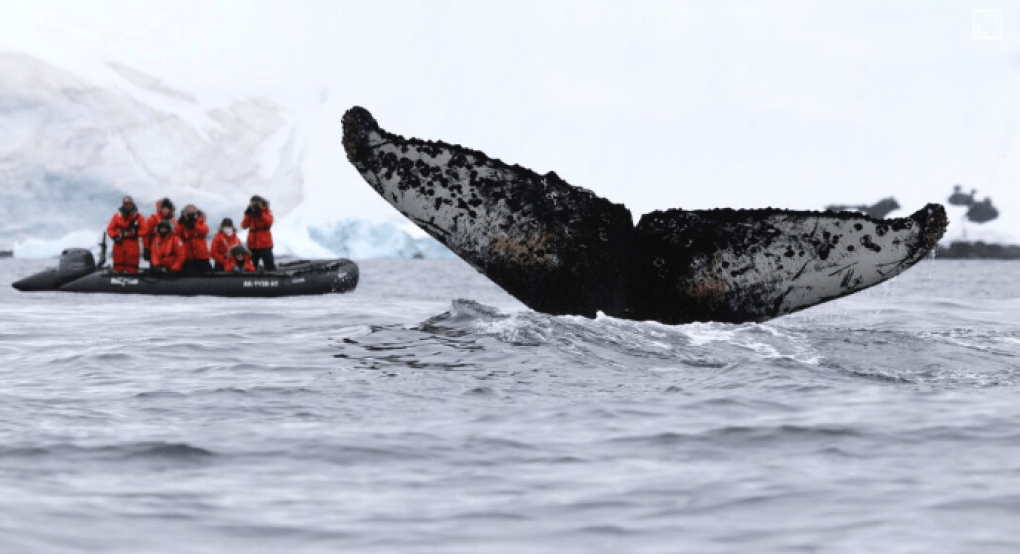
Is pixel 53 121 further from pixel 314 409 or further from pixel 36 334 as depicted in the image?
pixel 314 409

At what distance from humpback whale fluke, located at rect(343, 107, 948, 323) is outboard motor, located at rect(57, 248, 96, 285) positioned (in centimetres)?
1417

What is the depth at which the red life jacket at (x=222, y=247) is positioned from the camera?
1966 centimetres

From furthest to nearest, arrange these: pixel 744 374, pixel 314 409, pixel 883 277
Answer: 1. pixel 883 277
2. pixel 744 374
3. pixel 314 409

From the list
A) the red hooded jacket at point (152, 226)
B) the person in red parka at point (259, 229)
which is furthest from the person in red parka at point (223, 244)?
the red hooded jacket at point (152, 226)

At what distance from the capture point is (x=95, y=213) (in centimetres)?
6762

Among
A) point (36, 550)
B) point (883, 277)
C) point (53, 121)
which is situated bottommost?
point (36, 550)

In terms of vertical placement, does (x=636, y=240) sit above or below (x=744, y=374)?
above

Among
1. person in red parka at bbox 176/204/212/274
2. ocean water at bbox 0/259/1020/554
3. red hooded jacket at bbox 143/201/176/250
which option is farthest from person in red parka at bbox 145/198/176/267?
ocean water at bbox 0/259/1020/554

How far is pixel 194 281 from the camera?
18375 mm

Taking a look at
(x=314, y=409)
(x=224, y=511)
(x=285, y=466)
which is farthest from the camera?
(x=314, y=409)

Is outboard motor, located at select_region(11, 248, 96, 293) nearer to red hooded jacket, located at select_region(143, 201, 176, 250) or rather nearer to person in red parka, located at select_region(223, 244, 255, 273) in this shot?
red hooded jacket, located at select_region(143, 201, 176, 250)

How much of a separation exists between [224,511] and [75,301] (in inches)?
571

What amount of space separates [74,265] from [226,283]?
135 inches

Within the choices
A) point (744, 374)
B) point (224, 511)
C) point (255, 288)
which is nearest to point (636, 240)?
point (744, 374)
